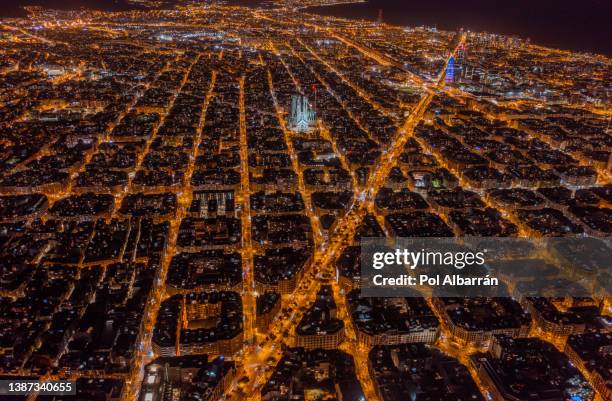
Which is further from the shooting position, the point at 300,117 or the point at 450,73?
the point at 450,73

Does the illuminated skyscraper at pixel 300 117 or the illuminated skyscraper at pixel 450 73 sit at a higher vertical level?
the illuminated skyscraper at pixel 450 73

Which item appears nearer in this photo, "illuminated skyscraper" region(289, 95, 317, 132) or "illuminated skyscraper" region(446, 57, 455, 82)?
"illuminated skyscraper" region(289, 95, 317, 132)

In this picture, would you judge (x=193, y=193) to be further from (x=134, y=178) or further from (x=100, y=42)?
(x=100, y=42)

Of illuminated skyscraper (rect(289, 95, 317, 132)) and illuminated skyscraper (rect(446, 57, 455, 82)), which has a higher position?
illuminated skyscraper (rect(446, 57, 455, 82))

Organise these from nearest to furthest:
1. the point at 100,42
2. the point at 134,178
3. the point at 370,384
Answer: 1. the point at 370,384
2. the point at 134,178
3. the point at 100,42

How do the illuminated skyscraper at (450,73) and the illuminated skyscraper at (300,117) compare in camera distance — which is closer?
the illuminated skyscraper at (300,117)

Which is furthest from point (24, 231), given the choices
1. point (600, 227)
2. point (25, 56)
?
point (25, 56)

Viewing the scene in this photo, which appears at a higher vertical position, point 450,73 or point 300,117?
point 450,73

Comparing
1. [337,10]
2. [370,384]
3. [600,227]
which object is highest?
[337,10]
